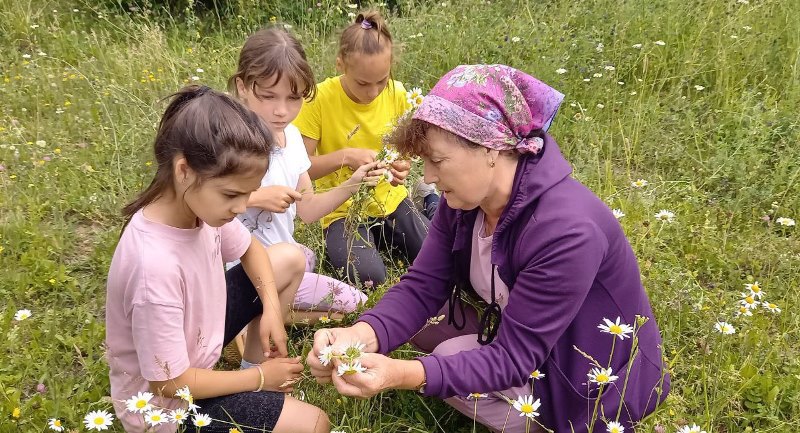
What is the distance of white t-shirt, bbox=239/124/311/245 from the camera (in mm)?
2443

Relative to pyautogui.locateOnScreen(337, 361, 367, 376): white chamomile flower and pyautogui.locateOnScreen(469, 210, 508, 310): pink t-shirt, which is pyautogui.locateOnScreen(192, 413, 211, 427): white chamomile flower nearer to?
pyautogui.locateOnScreen(337, 361, 367, 376): white chamomile flower

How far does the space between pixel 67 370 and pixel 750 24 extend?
4518mm

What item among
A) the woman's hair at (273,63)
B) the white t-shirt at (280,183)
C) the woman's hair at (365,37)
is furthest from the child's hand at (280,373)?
the woman's hair at (365,37)

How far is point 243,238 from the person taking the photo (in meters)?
2.08

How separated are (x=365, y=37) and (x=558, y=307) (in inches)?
57.1

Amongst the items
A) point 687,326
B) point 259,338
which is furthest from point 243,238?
point 687,326

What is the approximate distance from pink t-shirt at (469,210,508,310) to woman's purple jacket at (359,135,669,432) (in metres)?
0.09

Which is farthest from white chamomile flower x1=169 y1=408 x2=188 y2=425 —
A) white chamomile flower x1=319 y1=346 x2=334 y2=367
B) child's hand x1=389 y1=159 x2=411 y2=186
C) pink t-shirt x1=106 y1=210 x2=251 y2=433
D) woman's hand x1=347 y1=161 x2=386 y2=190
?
child's hand x1=389 y1=159 x2=411 y2=186

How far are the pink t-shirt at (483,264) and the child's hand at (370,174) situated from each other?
1.35ft

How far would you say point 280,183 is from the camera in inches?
96.5

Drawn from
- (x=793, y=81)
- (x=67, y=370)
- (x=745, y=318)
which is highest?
(x=793, y=81)

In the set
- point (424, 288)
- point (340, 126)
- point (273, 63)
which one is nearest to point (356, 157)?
point (340, 126)

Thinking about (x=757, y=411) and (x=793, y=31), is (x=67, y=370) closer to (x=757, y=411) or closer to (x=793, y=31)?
(x=757, y=411)

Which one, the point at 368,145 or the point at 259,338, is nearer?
the point at 259,338
